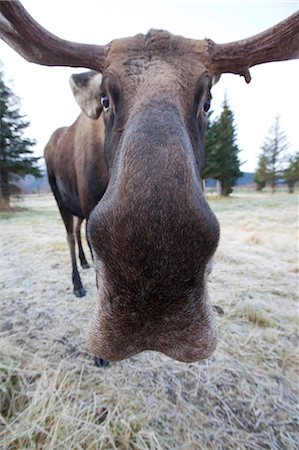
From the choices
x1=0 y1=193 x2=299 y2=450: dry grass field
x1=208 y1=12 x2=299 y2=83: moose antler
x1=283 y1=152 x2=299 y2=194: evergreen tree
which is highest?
x1=208 y1=12 x2=299 y2=83: moose antler

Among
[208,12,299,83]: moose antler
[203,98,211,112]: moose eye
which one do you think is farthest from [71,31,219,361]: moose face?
[208,12,299,83]: moose antler

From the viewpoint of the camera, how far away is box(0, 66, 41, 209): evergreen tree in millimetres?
17094

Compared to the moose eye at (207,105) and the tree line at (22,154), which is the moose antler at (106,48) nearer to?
the moose eye at (207,105)

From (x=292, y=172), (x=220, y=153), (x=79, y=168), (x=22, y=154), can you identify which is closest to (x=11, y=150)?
(x=22, y=154)

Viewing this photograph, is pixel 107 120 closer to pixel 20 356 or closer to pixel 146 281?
pixel 146 281

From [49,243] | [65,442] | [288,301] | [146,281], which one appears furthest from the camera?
[49,243]

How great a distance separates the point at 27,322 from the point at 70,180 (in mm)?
1791

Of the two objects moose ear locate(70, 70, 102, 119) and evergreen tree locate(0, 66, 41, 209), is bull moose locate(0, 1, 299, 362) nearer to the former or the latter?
moose ear locate(70, 70, 102, 119)

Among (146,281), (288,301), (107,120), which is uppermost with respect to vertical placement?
(107,120)

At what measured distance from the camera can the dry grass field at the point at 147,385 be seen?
75.4 inches

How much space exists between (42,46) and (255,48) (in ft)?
4.28

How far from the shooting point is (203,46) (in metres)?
1.70

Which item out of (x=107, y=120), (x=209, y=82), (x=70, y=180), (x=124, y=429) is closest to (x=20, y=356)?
(x=124, y=429)

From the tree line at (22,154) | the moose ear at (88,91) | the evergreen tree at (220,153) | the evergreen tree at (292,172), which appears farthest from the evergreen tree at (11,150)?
the evergreen tree at (292,172)
